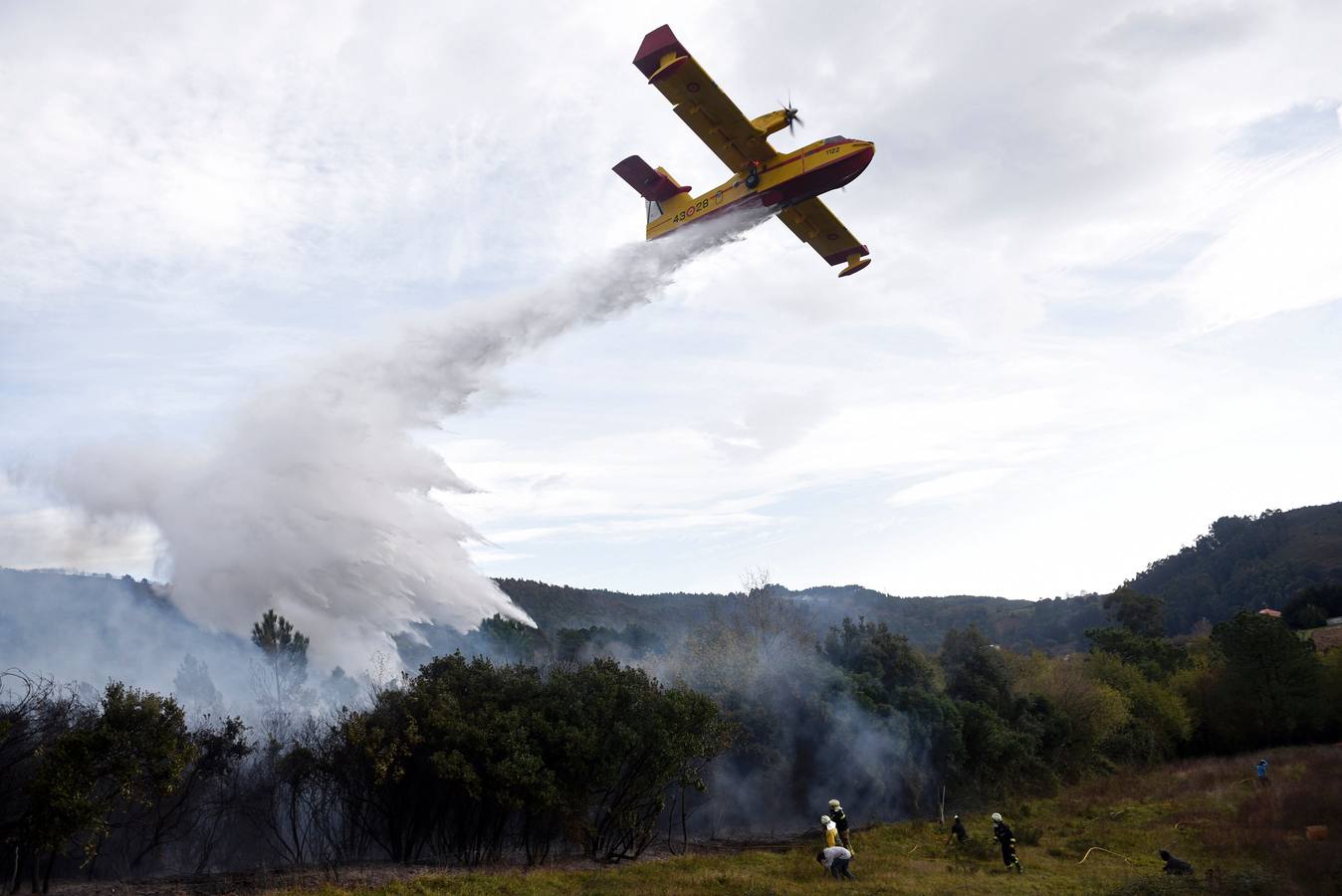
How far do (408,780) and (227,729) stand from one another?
16.6ft

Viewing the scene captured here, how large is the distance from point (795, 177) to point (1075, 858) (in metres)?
24.2

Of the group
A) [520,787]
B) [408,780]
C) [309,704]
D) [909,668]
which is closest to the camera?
[520,787]

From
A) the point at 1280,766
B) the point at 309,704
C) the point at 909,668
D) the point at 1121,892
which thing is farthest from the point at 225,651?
the point at 1280,766

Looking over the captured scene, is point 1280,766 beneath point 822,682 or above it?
beneath

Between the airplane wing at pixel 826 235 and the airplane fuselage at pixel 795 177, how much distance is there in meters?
3.59

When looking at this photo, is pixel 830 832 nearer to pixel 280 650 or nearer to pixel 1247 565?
pixel 280 650

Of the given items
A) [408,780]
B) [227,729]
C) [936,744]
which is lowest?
[936,744]

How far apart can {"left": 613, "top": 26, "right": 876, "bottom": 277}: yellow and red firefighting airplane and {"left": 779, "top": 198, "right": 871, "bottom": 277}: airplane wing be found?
3.9 inches

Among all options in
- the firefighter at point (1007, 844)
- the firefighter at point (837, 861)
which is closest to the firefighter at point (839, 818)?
the firefighter at point (837, 861)

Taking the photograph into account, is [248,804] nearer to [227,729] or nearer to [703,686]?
[227,729]

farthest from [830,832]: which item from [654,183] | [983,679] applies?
[983,679]

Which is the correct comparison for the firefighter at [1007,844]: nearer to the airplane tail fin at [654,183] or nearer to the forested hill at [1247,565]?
the airplane tail fin at [654,183]

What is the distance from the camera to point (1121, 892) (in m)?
17.9

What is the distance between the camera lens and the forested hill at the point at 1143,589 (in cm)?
12294
